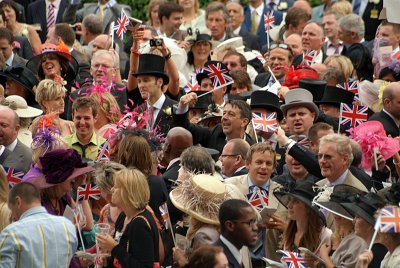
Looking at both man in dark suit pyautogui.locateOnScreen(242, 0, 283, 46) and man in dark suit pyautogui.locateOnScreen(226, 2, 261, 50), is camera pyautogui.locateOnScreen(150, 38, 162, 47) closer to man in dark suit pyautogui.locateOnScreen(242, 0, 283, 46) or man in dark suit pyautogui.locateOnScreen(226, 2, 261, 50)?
man in dark suit pyautogui.locateOnScreen(226, 2, 261, 50)

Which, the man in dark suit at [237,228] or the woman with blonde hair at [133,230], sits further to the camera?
the woman with blonde hair at [133,230]

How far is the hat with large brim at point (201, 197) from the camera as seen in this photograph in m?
12.0

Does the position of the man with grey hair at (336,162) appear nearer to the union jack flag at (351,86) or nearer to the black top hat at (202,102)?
the union jack flag at (351,86)

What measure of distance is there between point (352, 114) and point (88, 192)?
3.66m

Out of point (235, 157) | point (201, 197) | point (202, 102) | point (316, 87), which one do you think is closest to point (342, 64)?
point (316, 87)

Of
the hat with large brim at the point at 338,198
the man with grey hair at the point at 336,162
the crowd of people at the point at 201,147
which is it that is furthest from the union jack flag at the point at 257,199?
the hat with large brim at the point at 338,198

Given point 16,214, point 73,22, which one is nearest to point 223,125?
point 16,214

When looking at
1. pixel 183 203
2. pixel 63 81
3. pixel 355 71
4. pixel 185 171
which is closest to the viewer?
pixel 183 203

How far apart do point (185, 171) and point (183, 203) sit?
111cm

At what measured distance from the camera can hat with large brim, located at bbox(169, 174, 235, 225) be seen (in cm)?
1198

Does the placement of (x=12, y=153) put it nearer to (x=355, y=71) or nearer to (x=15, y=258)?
(x=15, y=258)

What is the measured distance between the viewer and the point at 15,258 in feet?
35.8

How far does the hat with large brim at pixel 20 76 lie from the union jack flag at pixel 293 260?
6.11 meters

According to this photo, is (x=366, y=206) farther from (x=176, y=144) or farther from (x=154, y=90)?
(x=154, y=90)
